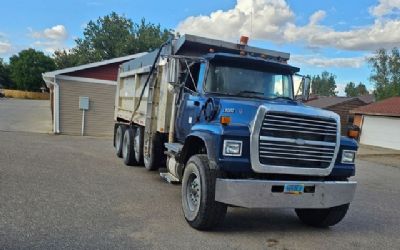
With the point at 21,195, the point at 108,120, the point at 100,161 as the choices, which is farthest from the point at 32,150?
the point at 108,120

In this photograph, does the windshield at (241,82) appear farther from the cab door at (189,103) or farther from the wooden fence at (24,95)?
the wooden fence at (24,95)

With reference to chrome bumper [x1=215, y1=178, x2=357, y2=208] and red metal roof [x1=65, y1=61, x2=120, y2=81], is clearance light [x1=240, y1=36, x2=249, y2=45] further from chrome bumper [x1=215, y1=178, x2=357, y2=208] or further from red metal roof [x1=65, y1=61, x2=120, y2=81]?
red metal roof [x1=65, y1=61, x2=120, y2=81]

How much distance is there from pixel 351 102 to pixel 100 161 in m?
A: 34.7

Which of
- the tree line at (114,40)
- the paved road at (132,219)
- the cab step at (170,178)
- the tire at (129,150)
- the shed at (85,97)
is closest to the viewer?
the paved road at (132,219)

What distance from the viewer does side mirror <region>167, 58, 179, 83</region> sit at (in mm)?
7762

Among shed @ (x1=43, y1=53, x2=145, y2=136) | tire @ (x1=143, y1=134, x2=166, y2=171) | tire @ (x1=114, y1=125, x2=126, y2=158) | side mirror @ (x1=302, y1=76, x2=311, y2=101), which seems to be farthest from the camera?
shed @ (x1=43, y1=53, x2=145, y2=136)

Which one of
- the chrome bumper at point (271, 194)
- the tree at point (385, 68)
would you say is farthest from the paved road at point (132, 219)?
the tree at point (385, 68)

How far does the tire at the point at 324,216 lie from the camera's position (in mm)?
6586

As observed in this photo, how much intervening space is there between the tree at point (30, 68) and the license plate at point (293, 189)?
79409 millimetres

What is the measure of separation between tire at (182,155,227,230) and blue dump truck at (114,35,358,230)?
0.04 feet

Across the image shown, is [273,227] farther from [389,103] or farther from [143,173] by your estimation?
[389,103]

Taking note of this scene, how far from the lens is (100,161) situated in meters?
12.1

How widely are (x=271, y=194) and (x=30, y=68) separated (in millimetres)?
81784

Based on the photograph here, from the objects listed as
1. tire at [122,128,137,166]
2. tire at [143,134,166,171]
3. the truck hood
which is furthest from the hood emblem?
tire at [122,128,137,166]
